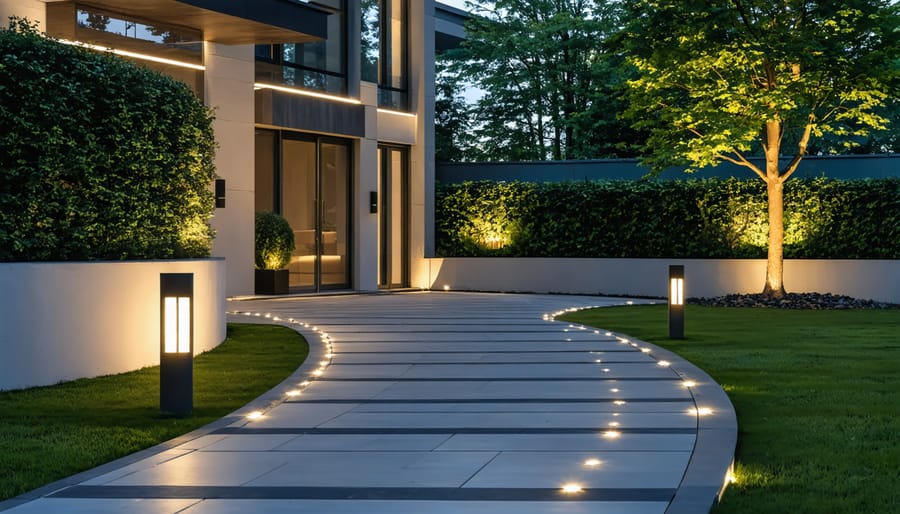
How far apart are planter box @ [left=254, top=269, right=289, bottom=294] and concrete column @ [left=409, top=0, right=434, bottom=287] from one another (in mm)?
5415

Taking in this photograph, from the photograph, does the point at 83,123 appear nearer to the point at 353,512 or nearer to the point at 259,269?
the point at 353,512

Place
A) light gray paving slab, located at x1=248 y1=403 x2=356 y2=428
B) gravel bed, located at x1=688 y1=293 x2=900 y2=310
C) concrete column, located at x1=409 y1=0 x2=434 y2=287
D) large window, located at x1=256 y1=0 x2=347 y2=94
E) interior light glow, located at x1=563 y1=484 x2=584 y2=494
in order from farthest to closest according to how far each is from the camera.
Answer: concrete column, located at x1=409 y1=0 x2=434 y2=287 < large window, located at x1=256 y1=0 x2=347 y2=94 < gravel bed, located at x1=688 y1=293 x2=900 y2=310 < light gray paving slab, located at x1=248 y1=403 x2=356 y2=428 < interior light glow, located at x1=563 y1=484 x2=584 y2=494

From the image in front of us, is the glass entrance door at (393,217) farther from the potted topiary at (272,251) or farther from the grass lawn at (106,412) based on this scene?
the grass lawn at (106,412)

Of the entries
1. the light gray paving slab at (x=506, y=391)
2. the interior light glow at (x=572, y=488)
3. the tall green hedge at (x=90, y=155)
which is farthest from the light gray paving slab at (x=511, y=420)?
the tall green hedge at (x=90, y=155)

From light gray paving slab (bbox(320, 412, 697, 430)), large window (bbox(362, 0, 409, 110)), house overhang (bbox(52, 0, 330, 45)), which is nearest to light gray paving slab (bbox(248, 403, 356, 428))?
light gray paving slab (bbox(320, 412, 697, 430))

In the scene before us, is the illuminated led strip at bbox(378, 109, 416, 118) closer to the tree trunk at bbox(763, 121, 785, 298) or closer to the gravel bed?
the gravel bed

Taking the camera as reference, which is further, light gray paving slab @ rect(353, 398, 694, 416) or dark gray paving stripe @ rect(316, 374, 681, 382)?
dark gray paving stripe @ rect(316, 374, 681, 382)

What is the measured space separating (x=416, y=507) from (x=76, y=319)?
626 cm

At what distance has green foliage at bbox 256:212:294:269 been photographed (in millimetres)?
23531

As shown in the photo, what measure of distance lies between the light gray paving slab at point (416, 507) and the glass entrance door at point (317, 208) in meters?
18.8

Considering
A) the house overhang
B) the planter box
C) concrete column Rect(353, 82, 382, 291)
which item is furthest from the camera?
concrete column Rect(353, 82, 382, 291)

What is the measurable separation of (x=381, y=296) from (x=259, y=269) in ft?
9.01

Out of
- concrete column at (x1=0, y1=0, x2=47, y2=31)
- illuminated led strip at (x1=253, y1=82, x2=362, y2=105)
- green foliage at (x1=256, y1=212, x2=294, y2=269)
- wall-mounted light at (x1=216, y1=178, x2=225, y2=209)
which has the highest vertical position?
concrete column at (x1=0, y1=0, x2=47, y2=31)

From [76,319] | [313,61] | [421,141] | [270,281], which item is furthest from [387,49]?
[76,319]
